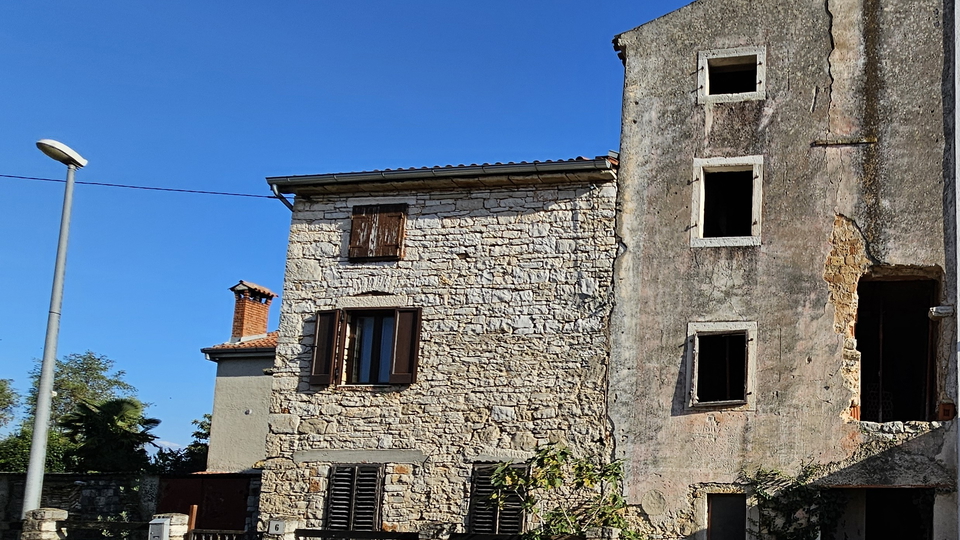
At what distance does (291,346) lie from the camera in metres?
17.5

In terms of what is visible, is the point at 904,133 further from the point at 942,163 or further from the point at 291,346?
the point at 291,346

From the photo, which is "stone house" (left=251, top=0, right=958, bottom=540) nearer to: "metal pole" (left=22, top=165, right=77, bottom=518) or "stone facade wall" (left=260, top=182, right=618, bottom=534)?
"stone facade wall" (left=260, top=182, right=618, bottom=534)

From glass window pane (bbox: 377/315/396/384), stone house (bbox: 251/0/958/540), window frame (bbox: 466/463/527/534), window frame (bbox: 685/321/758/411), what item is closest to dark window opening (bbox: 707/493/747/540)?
stone house (bbox: 251/0/958/540)

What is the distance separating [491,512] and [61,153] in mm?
7407

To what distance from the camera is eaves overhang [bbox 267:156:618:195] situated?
1670 centimetres

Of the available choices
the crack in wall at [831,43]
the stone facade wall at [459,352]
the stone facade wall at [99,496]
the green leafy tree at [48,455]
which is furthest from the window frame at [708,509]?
the green leafy tree at [48,455]

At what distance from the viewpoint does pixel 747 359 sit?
15.4 meters

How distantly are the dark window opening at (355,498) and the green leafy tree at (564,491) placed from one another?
5.95 feet

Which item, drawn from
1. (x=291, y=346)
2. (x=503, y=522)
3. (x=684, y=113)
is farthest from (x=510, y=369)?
(x=684, y=113)

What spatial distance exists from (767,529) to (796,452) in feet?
3.53

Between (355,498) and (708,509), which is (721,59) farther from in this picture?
(355,498)

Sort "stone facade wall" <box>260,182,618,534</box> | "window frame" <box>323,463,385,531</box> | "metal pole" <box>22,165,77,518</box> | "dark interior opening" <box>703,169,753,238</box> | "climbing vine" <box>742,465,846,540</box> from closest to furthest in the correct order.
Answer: "metal pole" <box>22,165,77,518</box> < "climbing vine" <box>742,465,846,540</box> < "stone facade wall" <box>260,182,618,534</box> < "window frame" <box>323,463,385,531</box> < "dark interior opening" <box>703,169,753,238</box>

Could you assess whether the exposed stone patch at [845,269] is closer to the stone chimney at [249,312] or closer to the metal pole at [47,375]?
the metal pole at [47,375]

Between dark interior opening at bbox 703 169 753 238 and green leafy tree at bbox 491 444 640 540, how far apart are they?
387cm
